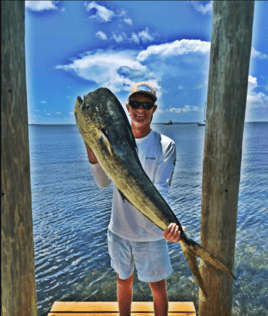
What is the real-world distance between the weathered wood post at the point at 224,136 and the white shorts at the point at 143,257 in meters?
0.44

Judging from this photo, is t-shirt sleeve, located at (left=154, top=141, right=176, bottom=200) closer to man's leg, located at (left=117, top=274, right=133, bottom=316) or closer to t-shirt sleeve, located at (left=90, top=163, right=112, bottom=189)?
t-shirt sleeve, located at (left=90, top=163, right=112, bottom=189)

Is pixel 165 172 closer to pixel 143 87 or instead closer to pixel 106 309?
pixel 143 87

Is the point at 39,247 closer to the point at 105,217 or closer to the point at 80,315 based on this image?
the point at 105,217

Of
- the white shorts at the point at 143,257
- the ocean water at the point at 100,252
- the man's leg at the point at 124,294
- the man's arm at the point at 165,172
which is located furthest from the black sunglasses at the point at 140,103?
the ocean water at the point at 100,252

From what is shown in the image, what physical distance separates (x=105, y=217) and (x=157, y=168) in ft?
22.5

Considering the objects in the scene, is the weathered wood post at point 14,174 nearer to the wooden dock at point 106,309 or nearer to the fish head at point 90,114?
the fish head at point 90,114

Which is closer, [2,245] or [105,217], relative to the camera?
[2,245]

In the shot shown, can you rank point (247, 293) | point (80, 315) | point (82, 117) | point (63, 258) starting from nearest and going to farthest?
point (82, 117), point (80, 315), point (247, 293), point (63, 258)

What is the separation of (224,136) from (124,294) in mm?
2018

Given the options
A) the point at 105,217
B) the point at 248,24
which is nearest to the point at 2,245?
the point at 248,24

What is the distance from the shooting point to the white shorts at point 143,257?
287 cm

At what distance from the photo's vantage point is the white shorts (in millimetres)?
2873

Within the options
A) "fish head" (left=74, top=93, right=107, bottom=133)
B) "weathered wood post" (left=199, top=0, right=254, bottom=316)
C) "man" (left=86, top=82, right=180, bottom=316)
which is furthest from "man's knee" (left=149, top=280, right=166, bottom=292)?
"fish head" (left=74, top=93, right=107, bottom=133)

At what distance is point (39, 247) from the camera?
7348mm
